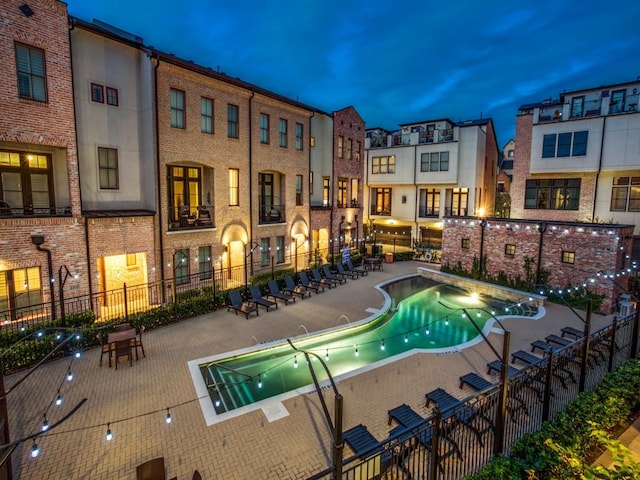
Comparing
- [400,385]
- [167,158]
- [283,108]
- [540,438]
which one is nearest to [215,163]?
[167,158]

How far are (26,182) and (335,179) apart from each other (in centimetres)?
1931

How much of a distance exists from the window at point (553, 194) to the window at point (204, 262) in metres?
23.9

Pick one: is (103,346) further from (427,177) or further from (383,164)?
(383,164)

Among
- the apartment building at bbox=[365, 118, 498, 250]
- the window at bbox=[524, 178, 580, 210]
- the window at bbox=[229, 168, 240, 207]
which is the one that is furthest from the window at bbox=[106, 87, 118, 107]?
the window at bbox=[524, 178, 580, 210]

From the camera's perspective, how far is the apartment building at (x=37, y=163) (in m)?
12.4

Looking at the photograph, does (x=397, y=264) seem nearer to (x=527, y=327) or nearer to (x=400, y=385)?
(x=527, y=327)

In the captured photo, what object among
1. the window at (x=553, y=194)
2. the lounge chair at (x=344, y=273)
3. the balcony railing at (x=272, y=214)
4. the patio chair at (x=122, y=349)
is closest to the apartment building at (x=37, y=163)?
the patio chair at (x=122, y=349)

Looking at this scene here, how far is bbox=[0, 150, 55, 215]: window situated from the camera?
1376 cm

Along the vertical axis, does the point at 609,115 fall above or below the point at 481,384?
above

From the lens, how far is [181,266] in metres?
18.2

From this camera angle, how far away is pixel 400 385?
1035cm

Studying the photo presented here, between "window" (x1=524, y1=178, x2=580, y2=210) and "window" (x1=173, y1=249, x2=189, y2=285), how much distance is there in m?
25.0

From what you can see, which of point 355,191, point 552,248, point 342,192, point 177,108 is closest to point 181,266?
point 177,108

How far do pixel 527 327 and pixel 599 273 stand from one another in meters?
5.20
